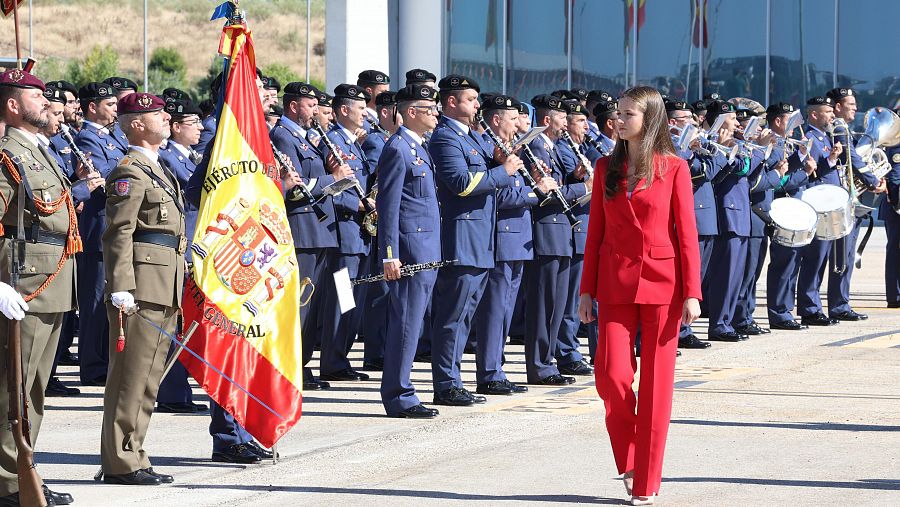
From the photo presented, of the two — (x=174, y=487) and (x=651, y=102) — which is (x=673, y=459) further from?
(x=174, y=487)

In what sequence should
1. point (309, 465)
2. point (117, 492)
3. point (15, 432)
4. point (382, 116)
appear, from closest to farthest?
1. point (15, 432)
2. point (117, 492)
3. point (309, 465)
4. point (382, 116)

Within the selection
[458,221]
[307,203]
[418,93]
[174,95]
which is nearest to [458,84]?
[418,93]

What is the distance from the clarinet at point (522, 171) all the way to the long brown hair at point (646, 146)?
3113 millimetres

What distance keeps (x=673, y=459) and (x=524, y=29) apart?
2400cm

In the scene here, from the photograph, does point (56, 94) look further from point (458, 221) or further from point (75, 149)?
point (458, 221)

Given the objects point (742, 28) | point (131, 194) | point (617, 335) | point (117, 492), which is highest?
point (742, 28)

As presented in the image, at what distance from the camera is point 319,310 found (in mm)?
11641

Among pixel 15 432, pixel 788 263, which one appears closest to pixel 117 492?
pixel 15 432

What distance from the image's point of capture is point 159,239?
24.2 ft

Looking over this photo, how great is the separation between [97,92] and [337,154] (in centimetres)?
199

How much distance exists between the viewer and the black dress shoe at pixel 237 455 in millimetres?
7828

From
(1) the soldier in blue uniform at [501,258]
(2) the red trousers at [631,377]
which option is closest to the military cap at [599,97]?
(1) the soldier in blue uniform at [501,258]

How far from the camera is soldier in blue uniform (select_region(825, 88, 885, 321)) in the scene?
49.2ft

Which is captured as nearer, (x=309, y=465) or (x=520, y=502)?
(x=520, y=502)
